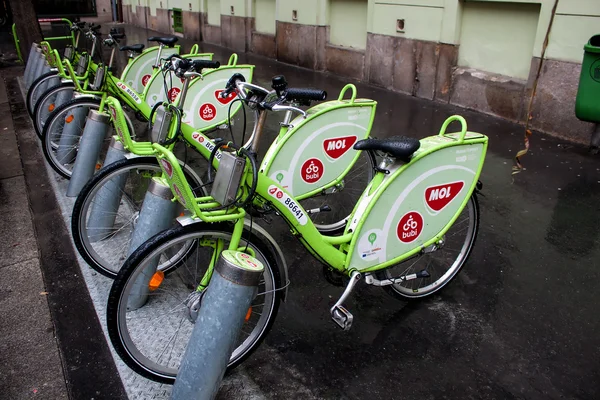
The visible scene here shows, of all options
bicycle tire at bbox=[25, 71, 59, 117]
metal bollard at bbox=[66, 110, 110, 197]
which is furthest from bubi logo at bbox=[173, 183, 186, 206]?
A: bicycle tire at bbox=[25, 71, 59, 117]

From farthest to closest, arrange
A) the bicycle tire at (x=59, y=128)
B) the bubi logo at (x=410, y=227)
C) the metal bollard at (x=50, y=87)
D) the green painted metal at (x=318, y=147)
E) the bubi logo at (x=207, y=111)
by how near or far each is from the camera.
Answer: the metal bollard at (x=50, y=87)
the bubi logo at (x=207, y=111)
the bicycle tire at (x=59, y=128)
the green painted metal at (x=318, y=147)
the bubi logo at (x=410, y=227)

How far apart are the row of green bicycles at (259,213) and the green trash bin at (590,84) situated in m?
2.86

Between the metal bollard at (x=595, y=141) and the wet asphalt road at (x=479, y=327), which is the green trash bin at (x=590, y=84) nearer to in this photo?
the metal bollard at (x=595, y=141)

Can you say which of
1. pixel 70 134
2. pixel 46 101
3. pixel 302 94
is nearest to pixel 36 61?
pixel 46 101

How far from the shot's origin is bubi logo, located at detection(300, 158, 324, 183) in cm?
395

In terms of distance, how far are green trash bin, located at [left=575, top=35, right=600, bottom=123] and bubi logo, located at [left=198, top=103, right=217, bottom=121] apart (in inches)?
156

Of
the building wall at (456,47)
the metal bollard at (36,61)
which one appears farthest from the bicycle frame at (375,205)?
the metal bollard at (36,61)

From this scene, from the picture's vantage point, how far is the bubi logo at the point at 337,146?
13.1 feet

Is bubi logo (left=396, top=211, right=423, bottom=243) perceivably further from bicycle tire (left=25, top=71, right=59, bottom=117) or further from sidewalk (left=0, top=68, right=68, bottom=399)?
bicycle tire (left=25, top=71, right=59, bottom=117)

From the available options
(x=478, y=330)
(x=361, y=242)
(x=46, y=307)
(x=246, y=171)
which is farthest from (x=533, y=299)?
(x=46, y=307)

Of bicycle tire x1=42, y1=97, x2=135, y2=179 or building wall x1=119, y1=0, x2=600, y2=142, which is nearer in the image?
bicycle tire x1=42, y1=97, x2=135, y2=179

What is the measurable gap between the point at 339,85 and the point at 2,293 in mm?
7268

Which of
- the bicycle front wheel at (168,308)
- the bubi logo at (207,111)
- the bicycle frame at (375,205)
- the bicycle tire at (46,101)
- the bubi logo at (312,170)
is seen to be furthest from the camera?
the bicycle tire at (46,101)

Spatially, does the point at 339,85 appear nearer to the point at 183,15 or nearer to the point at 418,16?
the point at 418,16
